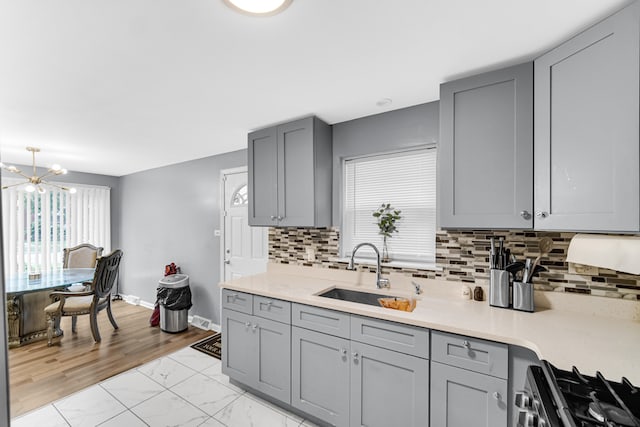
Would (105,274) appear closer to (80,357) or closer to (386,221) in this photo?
(80,357)

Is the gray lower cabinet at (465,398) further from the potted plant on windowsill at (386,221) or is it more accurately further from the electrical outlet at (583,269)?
the potted plant on windowsill at (386,221)

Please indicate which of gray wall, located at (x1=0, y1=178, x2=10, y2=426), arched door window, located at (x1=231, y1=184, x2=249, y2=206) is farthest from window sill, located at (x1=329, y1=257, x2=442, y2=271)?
gray wall, located at (x1=0, y1=178, x2=10, y2=426)

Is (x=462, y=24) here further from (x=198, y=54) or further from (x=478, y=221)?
(x=198, y=54)

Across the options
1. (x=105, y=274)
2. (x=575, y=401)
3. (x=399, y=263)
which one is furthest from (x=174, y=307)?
(x=575, y=401)

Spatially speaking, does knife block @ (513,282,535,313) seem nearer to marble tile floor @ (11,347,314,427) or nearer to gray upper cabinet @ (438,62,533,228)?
gray upper cabinet @ (438,62,533,228)

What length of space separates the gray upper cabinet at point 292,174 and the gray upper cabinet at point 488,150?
1002 millimetres

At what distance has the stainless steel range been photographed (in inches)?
37.2

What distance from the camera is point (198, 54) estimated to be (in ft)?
5.31

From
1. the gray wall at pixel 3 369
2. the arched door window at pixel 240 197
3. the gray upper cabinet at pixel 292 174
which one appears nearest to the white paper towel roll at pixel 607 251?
the gray upper cabinet at pixel 292 174

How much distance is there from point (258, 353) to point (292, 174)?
1.46m

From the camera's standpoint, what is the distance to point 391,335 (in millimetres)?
1763

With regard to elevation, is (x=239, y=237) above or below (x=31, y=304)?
above

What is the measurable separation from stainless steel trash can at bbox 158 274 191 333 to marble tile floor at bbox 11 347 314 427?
93 centimetres

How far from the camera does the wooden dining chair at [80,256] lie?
173 inches
